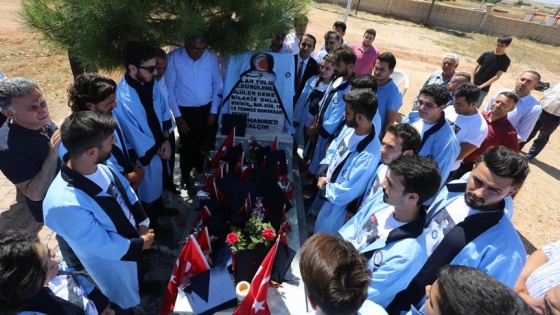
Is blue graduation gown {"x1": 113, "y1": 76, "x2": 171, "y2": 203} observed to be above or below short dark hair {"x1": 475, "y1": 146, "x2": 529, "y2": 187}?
below

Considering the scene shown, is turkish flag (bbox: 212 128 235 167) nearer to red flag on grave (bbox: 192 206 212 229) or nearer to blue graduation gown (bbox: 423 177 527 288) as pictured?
red flag on grave (bbox: 192 206 212 229)

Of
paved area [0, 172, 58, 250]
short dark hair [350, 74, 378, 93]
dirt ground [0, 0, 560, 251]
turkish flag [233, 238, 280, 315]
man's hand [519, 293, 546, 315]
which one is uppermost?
short dark hair [350, 74, 378, 93]

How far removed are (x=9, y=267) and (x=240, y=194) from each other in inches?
64.8

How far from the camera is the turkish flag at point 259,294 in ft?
7.00

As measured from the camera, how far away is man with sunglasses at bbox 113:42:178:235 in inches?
112

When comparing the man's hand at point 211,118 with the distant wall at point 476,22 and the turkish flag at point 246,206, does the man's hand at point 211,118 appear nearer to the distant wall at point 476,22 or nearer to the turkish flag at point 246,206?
the turkish flag at point 246,206

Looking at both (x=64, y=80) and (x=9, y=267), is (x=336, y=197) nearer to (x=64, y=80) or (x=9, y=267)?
(x=9, y=267)

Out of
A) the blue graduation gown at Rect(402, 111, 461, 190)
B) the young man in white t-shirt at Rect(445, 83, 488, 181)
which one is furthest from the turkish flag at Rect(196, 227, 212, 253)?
the young man in white t-shirt at Rect(445, 83, 488, 181)

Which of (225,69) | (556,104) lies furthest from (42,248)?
(556,104)

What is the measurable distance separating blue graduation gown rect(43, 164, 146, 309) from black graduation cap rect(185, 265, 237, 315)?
1.64ft

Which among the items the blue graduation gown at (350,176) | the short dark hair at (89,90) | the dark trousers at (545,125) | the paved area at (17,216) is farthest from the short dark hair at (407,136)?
the dark trousers at (545,125)

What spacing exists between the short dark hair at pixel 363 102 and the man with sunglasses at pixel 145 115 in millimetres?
1796

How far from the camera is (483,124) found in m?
3.55

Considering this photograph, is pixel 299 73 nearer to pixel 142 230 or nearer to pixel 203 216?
pixel 203 216
